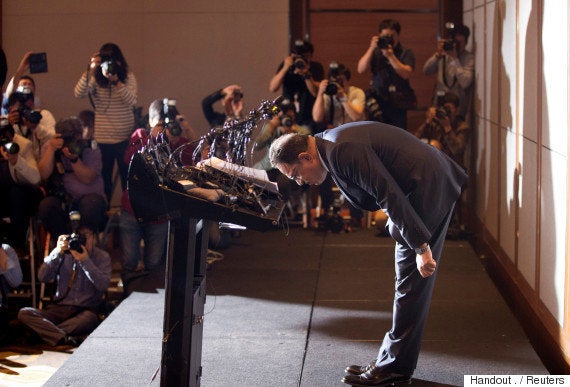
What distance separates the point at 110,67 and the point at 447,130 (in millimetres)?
2348

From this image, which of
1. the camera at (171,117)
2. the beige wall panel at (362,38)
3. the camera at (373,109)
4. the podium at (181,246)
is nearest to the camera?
the podium at (181,246)

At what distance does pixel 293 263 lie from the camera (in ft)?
19.0

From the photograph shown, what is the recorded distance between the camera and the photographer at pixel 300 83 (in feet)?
21.7

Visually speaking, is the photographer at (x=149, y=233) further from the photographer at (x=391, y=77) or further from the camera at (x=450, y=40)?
the camera at (x=450, y=40)

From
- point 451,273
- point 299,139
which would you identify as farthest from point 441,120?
point 299,139

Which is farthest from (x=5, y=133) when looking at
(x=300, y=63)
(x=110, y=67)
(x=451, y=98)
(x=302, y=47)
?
(x=451, y=98)

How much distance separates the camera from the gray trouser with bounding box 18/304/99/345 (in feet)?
16.8

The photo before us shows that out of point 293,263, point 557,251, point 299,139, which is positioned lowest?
point 293,263

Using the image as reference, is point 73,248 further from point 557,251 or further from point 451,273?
point 557,251

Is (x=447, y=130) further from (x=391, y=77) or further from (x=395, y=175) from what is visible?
(x=395, y=175)

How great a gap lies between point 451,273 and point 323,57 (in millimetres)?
2964

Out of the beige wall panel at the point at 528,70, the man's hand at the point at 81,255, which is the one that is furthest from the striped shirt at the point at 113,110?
the beige wall panel at the point at 528,70

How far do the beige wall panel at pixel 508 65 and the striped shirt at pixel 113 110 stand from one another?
2518 millimetres

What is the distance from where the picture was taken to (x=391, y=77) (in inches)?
265
